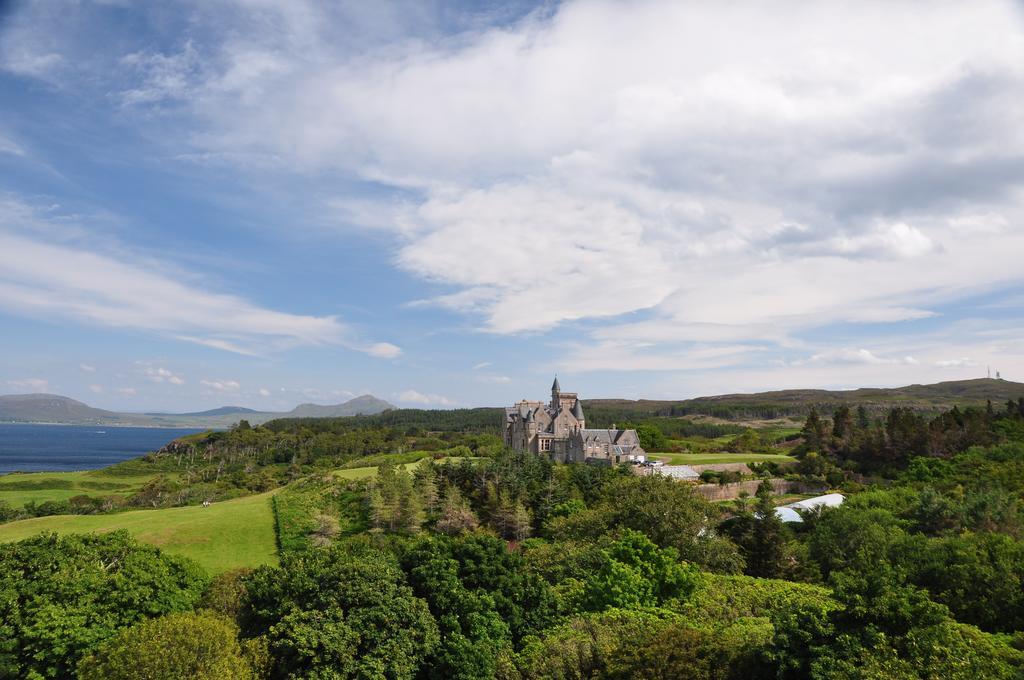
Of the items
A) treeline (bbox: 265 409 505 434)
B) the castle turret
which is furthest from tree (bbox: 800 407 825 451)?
treeline (bbox: 265 409 505 434)

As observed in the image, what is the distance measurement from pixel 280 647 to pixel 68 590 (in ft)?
Answer: 28.8

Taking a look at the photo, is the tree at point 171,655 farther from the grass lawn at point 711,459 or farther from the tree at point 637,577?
the grass lawn at point 711,459

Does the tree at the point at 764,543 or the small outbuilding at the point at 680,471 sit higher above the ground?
the small outbuilding at the point at 680,471

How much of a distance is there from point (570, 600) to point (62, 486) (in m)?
87.6

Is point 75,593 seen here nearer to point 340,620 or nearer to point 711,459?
point 340,620

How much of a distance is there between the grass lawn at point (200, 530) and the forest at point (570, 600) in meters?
2.15

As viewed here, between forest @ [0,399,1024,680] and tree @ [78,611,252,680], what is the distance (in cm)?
6

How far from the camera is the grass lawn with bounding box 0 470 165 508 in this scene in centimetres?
7112

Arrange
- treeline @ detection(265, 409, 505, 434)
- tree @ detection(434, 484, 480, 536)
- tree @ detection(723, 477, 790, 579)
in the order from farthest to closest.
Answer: treeline @ detection(265, 409, 505, 434)
tree @ detection(434, 484, 480, 536)
tree @ detection(723, 477, 790, 579)

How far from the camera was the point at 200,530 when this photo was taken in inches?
1644

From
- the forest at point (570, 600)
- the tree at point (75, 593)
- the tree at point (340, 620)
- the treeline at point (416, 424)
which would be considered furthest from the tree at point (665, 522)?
the treeline at point (416, 424)

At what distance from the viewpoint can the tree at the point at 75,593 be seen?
19938mm

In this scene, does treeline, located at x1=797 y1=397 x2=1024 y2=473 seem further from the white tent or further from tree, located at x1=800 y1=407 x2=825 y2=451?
the white tent

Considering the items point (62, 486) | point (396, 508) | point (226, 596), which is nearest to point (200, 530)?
point (396, 508)
